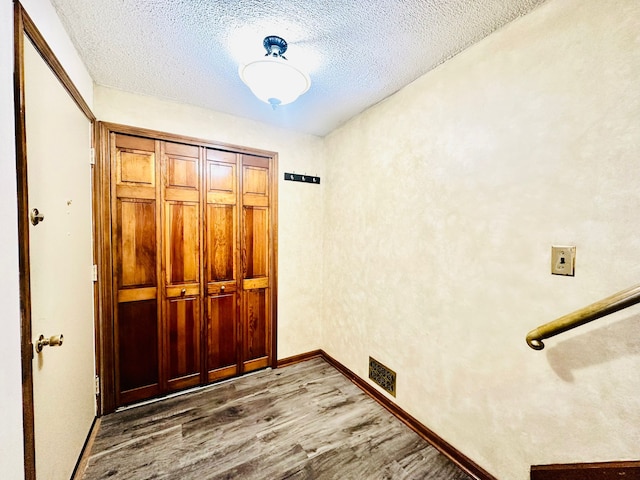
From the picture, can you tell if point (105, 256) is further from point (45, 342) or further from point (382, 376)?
point (382, 376)

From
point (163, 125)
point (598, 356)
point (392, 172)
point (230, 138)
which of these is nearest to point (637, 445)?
point (598, 356)

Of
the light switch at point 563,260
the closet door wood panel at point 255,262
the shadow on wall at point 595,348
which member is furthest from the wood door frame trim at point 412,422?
the light switch at point 563,260

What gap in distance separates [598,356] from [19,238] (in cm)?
231

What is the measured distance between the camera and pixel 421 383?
5.81ft

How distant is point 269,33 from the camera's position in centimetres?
139

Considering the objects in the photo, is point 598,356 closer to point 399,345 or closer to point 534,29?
point 399,345

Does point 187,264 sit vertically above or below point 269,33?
below

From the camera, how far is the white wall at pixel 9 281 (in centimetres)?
80

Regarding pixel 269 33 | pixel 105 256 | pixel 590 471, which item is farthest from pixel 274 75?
pixel 590 471

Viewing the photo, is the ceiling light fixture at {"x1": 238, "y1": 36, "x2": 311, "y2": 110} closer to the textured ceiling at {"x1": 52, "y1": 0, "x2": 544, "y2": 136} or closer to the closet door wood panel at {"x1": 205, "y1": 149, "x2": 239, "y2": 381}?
the textured ceiling at {"x1": 52, "y1": 0, "x2": 544, "y2": 136}

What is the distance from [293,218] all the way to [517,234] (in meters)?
1.93

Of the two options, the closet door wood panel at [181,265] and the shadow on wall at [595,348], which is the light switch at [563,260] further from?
the closet door wood panel at [181,265]

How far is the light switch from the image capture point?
111cm

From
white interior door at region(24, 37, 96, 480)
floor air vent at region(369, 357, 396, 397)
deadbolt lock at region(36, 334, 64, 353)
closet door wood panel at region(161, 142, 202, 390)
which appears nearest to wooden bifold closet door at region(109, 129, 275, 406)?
closet door wood panel at region(161, 142, 202, 390)
